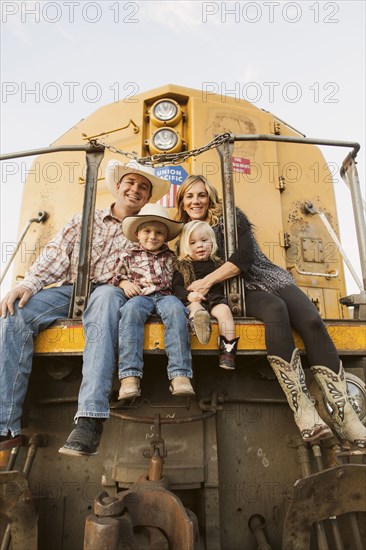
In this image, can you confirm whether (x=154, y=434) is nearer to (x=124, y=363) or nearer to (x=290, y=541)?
(x=124, y=363)

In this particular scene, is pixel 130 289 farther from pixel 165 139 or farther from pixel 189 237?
pixel 165 139

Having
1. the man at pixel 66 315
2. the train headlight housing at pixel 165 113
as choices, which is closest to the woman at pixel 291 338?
the man at pixel 66 315

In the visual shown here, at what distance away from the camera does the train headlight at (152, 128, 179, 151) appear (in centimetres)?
323

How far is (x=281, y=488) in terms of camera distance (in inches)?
81.3

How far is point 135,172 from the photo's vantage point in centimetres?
259

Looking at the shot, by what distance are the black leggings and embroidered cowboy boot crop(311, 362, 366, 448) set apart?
4 centimetres

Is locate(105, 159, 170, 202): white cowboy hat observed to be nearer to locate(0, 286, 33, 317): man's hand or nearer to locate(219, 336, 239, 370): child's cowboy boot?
locate(0, 286, 33, 317): man's hand

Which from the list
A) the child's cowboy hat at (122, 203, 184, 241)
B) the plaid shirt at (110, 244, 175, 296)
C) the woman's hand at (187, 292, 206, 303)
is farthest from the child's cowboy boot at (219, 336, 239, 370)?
the child's cowboy hat at (122, 203, 184, 241)

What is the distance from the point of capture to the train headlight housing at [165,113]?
3324mm

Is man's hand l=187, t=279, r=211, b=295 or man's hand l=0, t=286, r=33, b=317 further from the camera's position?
man's hand l=187, t=279, r=211, b=295

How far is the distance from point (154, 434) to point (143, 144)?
2.27 meters

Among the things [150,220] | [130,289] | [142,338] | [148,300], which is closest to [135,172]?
[150,220]

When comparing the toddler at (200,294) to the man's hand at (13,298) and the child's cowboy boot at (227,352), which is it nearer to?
the child's cowboy boot at (227,352)

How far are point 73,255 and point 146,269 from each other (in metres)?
0.48
